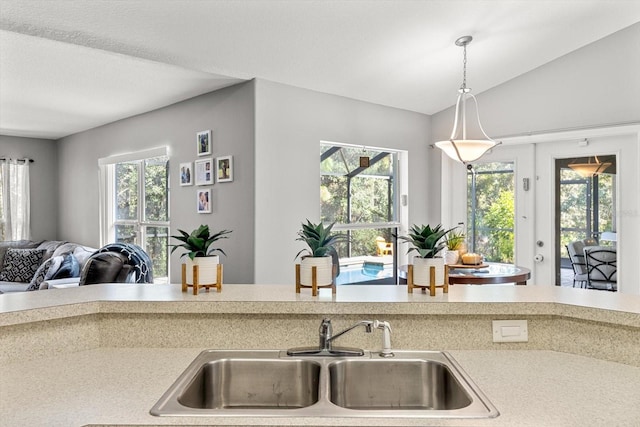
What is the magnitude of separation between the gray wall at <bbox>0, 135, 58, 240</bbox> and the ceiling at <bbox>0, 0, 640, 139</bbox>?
7.35ft

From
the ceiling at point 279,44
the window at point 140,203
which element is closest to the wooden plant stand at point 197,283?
the ceiling at point 279,44

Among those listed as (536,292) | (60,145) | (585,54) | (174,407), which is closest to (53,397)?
(174,407)

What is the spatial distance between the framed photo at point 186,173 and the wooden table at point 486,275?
244 centimetres

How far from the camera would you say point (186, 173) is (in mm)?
4359

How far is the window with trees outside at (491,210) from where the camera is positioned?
4.61 meters

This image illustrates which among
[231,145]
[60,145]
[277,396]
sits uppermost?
[60,145]

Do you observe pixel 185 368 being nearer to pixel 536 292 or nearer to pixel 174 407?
pixel 174 407

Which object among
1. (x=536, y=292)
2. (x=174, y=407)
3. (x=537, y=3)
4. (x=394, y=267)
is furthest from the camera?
(x=394, y=267)

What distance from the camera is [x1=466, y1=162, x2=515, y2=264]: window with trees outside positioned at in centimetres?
461

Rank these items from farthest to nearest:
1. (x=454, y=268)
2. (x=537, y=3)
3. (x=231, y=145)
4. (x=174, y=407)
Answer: (x=231, y=145) < (x=454, y=268) < (x=537, y=3) < (x=174, y=407)

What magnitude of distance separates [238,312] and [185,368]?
0.83ft

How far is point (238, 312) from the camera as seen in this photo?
1591 mm

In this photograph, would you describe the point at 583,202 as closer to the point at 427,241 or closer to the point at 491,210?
the point at 491,210

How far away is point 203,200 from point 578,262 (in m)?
3.38
